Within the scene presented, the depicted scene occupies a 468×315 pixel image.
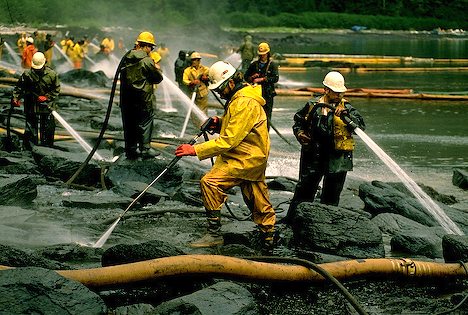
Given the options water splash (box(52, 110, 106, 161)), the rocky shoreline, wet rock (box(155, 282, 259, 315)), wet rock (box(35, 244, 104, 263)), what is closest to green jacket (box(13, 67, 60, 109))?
water splash (box(52, 110, 106, 161))

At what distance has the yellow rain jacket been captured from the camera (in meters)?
8.12

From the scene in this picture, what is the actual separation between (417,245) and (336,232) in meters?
1.04

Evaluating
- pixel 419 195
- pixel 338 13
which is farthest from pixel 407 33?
pixel 419 195

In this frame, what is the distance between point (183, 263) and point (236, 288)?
503 mm

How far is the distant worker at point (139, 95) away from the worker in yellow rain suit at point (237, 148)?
13.0ft

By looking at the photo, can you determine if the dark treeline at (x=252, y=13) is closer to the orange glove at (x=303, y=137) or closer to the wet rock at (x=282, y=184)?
the wet rock at (x=282, y=184)

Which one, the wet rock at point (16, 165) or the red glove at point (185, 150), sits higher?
the red glove at point (185, 150)

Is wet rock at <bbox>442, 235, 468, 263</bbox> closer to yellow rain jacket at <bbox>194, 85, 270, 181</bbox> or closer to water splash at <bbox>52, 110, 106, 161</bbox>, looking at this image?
yellow rain jacket at <bbox>194, 85, 270, 181</bbox>

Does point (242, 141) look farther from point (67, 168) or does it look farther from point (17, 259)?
point (67, 168)

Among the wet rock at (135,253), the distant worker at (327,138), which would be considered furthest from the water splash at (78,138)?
the wet rock at (135,253)

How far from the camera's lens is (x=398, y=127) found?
67.4 feet

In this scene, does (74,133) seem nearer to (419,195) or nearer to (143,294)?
(419,195)

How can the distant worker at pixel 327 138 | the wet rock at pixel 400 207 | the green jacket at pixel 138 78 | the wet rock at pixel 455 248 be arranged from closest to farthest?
the wet rock at pixel 455 248 < the distant worker at pixel 327 138 < the wet rock at pixel 400 207 < the green jacket at pixel 138 78

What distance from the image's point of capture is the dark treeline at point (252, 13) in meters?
65.6
